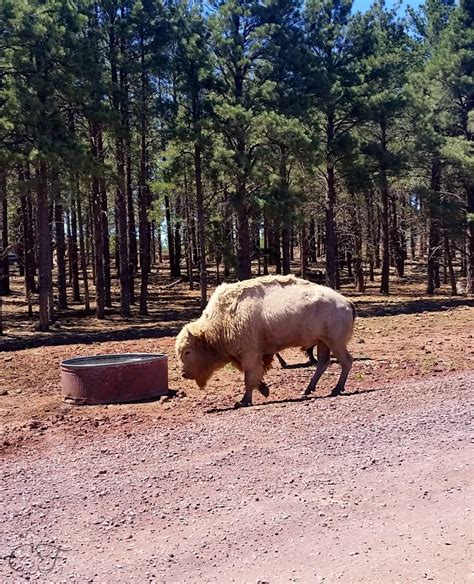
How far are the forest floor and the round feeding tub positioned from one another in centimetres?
26

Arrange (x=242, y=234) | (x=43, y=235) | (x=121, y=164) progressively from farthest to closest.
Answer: (x=242, y=234) → (x=121, y=164) → (x=43, y=235)

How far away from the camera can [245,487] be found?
18.1 feet

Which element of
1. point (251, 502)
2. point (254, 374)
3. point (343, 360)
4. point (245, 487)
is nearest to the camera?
point (251, 502)

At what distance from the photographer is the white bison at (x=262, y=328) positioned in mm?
10109

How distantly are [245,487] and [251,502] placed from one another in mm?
294

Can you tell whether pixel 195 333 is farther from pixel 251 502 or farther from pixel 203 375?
pixel 251 502

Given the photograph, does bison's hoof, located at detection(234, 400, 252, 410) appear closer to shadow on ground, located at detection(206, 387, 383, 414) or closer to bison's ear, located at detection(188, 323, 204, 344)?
shadow on ground, located at detection(206, 387, 383, 414)

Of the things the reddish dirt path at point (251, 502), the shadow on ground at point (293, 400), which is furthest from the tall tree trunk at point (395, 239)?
the reddish dirt path at point (251, 502)

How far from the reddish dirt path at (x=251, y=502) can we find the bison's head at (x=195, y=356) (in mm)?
2615

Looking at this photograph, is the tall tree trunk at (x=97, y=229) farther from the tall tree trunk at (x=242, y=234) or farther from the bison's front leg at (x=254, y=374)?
the bison's front leg at (x=254, y=374)

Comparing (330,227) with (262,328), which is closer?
(262,328)

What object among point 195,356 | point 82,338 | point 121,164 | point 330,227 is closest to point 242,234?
point 121,164

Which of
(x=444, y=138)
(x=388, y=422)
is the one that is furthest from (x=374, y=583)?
(x=444, y=138)

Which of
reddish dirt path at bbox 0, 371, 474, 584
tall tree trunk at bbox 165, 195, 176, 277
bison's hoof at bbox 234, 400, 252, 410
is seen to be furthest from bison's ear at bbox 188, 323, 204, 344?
tall tree trunk at bbox 165, 195, 176, 277
